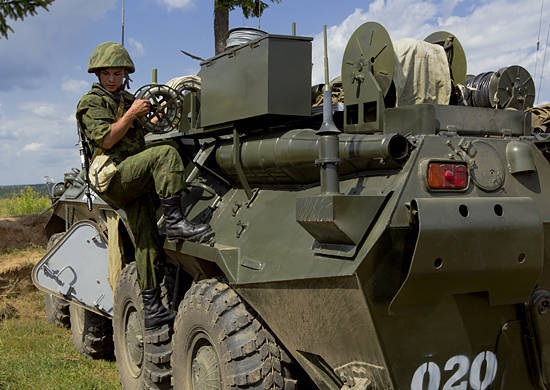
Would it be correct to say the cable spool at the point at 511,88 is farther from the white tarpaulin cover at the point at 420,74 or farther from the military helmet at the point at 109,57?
the military helmet at the point at 109,57

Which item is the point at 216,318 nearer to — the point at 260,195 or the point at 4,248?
the point at 260,195

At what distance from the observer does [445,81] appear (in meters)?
4.14

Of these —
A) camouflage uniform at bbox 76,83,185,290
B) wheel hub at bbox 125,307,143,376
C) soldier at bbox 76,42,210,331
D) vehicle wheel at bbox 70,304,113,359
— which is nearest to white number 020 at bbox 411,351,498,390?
soldier at bbox 76,42,210,331

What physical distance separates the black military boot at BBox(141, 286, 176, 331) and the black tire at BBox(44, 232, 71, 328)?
3225 mm

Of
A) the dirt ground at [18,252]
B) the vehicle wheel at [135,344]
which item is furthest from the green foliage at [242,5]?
the vehicle wheel at [135,344]

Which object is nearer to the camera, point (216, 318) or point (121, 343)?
point (216, 318)

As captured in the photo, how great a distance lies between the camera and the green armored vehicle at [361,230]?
279 cm

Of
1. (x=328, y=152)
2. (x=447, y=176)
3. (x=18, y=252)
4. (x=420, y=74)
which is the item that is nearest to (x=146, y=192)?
(x=420, y=74)

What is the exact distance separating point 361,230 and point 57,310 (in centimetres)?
595

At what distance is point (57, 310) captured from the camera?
7.73 meters

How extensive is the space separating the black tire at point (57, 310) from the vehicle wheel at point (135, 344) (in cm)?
246

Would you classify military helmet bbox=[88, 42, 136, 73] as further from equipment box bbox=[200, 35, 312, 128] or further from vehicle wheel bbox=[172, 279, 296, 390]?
vehicle wheel bbox=[172, 279, 296, 390]

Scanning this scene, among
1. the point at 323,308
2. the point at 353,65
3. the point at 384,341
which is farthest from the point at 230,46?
the point at 384,341

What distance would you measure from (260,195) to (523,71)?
6.50 ft
